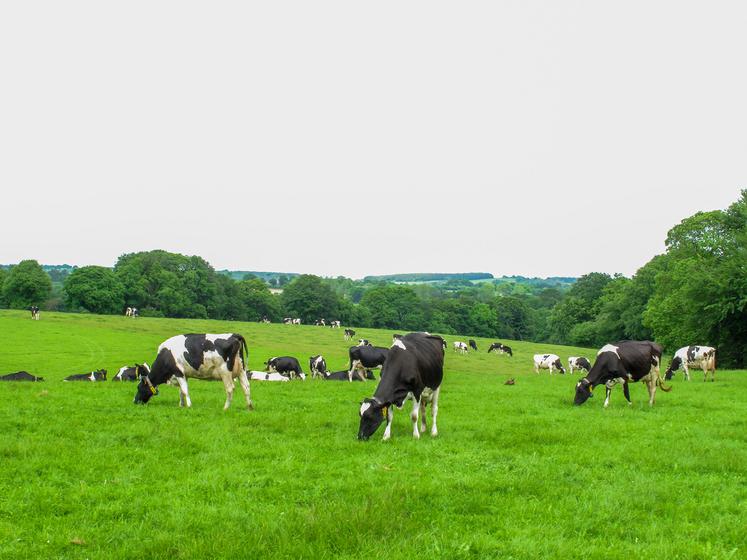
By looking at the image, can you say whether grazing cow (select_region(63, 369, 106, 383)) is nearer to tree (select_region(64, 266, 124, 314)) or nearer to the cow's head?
the cow's head

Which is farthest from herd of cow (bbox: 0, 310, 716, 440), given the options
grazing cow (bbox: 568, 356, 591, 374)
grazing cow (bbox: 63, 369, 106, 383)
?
grazing cow (bbox: 568, 356, 591, 374)

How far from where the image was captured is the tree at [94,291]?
93.7 metres

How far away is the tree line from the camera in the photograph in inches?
1758

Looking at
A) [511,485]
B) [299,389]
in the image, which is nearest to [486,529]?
[511,485]

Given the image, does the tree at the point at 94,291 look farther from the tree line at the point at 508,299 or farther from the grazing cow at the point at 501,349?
the grazing cow at the point at 501,349

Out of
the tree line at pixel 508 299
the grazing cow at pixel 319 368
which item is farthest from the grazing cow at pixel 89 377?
the tree line at pixel 508 299

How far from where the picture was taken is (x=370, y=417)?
43.9 ft

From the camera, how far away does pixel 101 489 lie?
9.42m

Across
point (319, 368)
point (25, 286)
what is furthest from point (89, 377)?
point (25, 286)

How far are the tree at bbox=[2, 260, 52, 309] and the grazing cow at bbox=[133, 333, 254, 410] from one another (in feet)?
299

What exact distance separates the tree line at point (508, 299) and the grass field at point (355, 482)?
93.5 feet

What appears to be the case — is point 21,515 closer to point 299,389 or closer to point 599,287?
point 299,389

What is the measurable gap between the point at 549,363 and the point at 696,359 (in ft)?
47.3

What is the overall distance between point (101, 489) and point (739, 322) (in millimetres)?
47814
